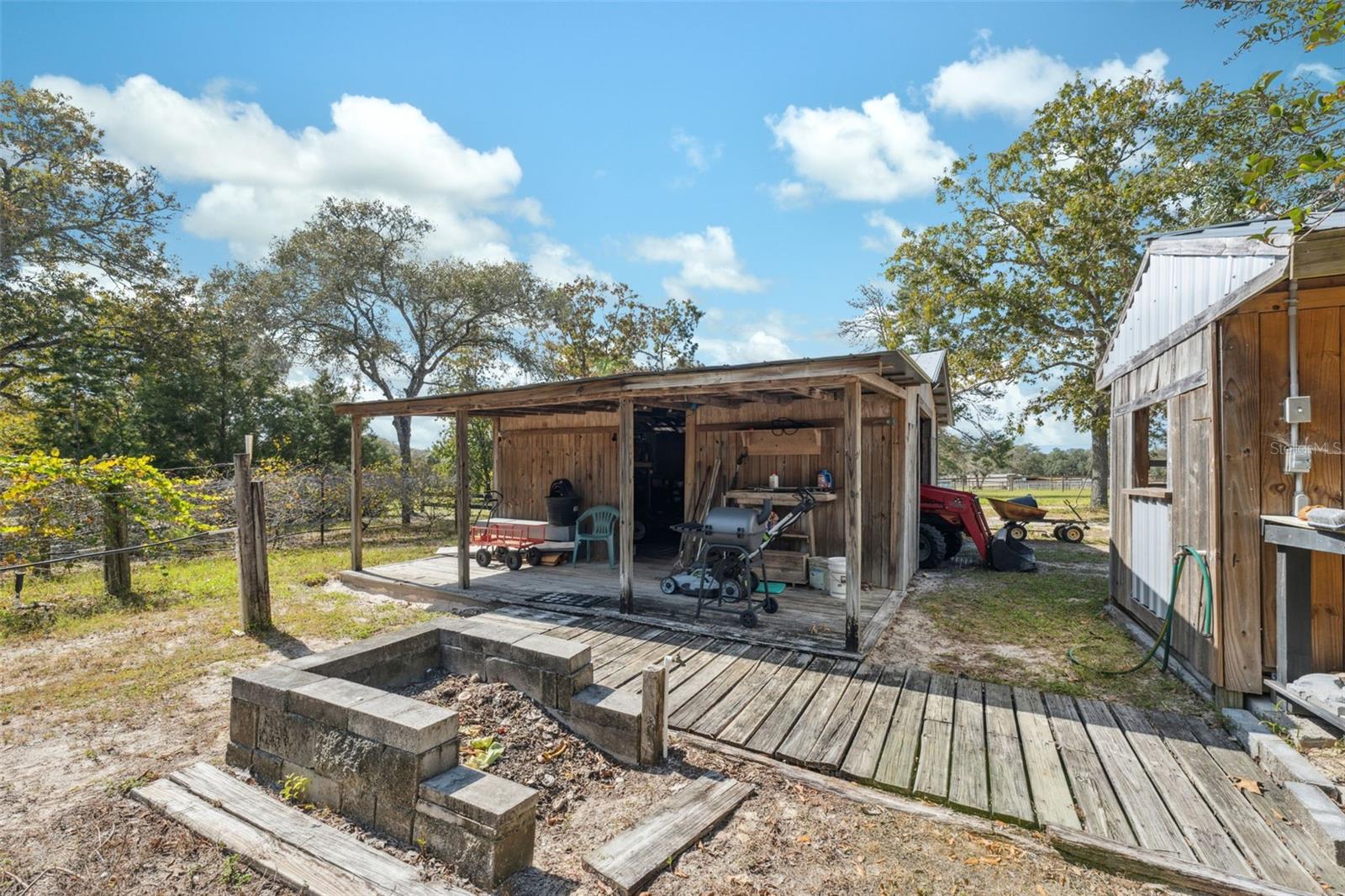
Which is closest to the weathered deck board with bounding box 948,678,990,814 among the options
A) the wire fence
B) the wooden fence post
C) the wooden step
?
the wooden step

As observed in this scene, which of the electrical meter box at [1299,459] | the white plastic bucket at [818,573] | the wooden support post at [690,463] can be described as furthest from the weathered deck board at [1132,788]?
the wooden support post at [690,463]

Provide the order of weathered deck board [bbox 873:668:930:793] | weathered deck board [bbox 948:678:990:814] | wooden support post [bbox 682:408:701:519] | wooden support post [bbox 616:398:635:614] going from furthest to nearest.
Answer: wooden support post [bbox 682:408:701:519] → wooden support post [bbox 616:398:635:614] → weathered deck board [bbox 873:668:930:793] → weathered deck board [bbox 948:678:990:814]

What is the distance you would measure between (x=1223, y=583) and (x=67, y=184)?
A: 18.7m

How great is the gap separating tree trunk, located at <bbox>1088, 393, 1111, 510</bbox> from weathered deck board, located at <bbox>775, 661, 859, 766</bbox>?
1422cm

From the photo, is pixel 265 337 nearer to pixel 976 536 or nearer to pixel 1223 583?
pixel 976 536

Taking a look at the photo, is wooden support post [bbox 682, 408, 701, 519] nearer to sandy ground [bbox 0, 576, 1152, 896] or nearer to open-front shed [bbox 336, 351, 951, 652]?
open-front shed [bbox 336, 351, 951, 652]

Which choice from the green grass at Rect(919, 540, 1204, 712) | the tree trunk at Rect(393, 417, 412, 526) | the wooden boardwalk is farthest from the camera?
the tree trunk at Rect(393, 417, 412, 526)

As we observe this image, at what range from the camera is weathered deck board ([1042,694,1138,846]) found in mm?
2180

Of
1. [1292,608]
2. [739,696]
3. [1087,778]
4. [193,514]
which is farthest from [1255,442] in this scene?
[193,514]

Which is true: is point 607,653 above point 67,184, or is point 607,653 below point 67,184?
below

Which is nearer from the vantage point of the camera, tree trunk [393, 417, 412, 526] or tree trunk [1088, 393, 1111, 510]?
tree trunk [393, 417, 412, 526]

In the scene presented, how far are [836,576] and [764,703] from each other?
279 cm

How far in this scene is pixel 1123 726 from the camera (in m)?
3.03

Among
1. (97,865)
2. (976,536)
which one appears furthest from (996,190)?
(97,865)
